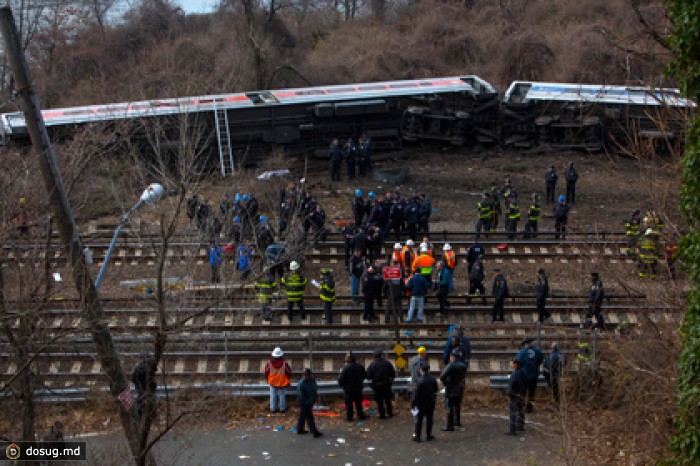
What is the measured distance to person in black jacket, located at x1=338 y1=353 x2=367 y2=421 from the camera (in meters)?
14.4

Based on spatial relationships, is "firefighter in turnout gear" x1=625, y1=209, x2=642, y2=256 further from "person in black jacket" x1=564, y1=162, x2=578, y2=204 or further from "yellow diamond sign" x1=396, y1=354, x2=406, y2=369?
"yellow diamond sign" x1=396, y1=354, x2=406, y2=369

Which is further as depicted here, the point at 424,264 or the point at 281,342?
the point at 424,264

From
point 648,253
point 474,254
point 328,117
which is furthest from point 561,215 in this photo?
point 328,117

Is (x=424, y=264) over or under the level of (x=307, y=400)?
over

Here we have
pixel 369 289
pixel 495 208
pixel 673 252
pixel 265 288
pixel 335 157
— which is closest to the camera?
pixel 673 252

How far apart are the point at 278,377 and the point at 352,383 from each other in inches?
53.4

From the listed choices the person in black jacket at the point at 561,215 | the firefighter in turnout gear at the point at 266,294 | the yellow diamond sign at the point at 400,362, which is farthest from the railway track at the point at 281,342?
the person in black jacket at the point at 561,215

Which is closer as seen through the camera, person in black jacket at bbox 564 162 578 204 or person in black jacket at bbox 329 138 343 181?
person in black jacket at bbox 564 162 578 204

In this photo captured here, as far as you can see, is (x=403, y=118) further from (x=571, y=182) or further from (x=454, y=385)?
(x=454, y=385)

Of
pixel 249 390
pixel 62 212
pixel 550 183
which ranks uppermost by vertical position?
pixel 62 212

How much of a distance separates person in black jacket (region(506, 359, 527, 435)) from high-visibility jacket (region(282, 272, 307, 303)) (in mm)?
5282

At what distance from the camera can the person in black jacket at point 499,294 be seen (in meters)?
17.4

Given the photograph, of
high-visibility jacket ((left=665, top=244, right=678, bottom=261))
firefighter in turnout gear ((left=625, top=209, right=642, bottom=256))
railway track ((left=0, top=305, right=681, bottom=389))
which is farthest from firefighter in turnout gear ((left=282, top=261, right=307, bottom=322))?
firefighter in turnout gear ((left=625, top=209, right=642, bottom=256))

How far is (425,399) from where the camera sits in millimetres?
13633
